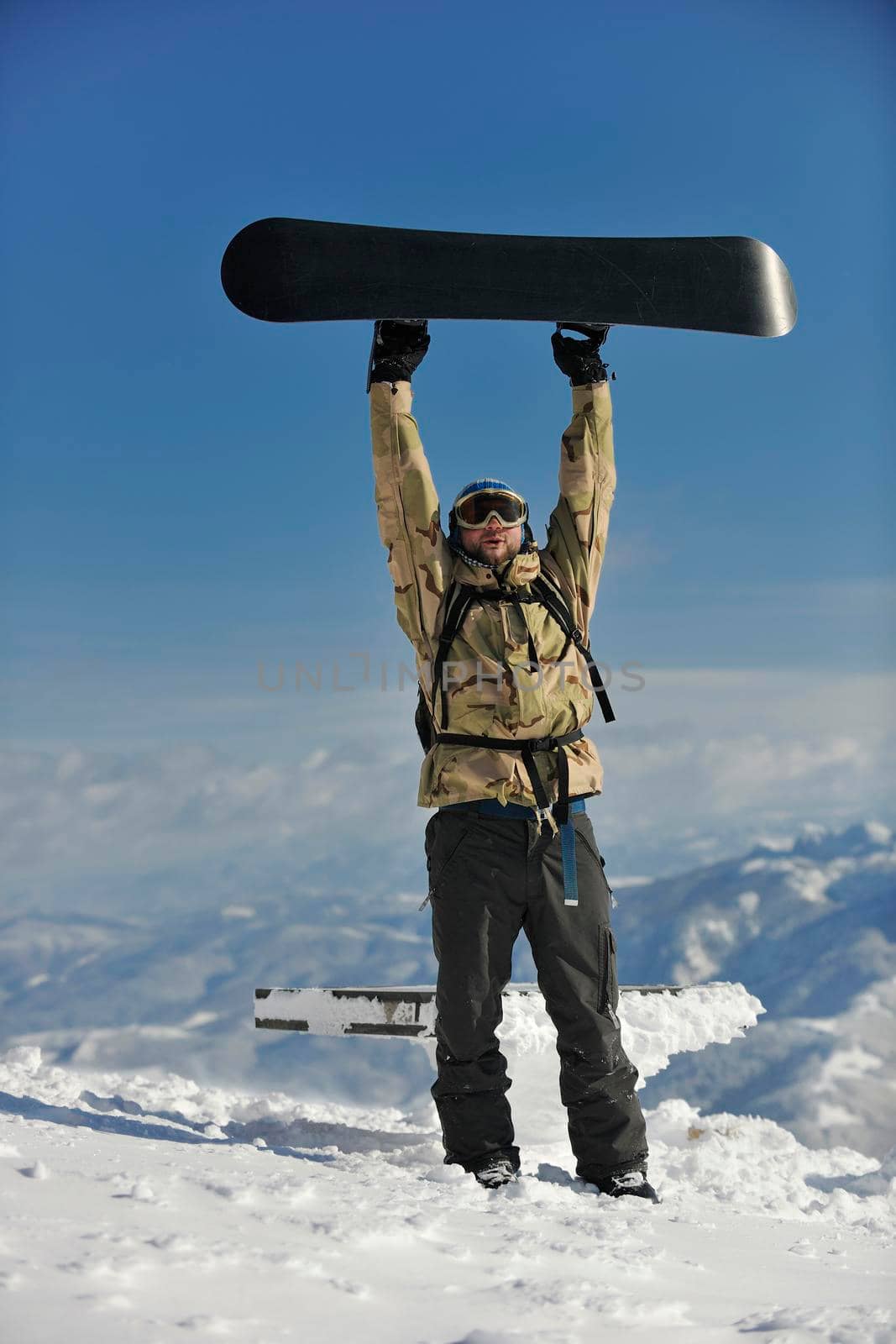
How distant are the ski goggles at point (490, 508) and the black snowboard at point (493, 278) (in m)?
0.83

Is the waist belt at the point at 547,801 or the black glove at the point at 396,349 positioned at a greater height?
the black glove at the point at 396,349

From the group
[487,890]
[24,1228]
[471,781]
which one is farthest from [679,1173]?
[24,1228]

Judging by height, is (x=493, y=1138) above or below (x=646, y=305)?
below

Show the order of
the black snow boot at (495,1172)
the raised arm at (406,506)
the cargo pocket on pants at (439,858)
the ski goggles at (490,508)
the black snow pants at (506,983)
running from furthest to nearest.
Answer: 1. the ski goggles at (490,508)
2. the raised arm at (406,506)
3. the cargo pocket on pants at (439,858)
4. the black snow pants at (506,983)
5. the black snow boot at (495,1172)

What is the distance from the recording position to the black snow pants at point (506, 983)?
438 centimetres

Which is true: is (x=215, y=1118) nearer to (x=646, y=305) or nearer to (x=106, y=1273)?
(x=106, y=1273)

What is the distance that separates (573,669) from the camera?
4.71 metres

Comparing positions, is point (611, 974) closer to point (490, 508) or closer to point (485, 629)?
point (485, 629)

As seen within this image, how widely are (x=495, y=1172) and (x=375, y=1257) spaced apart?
170cm

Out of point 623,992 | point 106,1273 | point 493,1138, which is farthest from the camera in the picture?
point 623,992

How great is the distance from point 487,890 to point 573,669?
106 cm

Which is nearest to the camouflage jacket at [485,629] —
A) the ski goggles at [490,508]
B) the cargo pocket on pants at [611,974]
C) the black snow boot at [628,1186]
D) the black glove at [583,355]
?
the ski goggles at [490,508]

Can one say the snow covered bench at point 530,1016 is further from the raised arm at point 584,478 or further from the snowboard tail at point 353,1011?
the raised arm at point 584,478

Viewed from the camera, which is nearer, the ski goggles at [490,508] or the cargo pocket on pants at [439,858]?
the cargo pocket on pants at [439,858]
